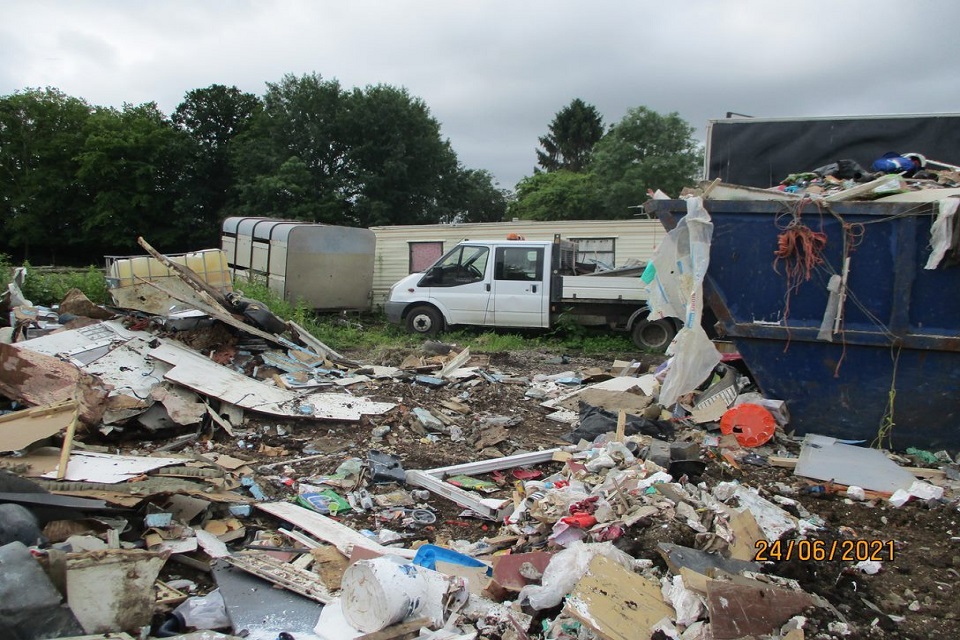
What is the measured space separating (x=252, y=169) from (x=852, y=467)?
2957 centimetres

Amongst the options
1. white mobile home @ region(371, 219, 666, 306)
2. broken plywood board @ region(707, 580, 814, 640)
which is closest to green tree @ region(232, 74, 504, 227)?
white mobile home @ region(371, 219, 666, 306)

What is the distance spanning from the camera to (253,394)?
5941 millimetres

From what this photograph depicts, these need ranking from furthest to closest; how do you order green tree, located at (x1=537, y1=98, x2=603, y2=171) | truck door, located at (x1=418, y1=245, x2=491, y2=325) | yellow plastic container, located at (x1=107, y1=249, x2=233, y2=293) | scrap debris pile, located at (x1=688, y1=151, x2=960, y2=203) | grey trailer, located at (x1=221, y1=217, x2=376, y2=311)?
green tree, located at (x1=537, y1=98, x2=603, y2=171) → grey trailer, located at (x1=221, y1=217, x2=376, y2=311) → truck door, located at (x1=418, y1=245, x2=491, y2=325) → yellow plastic container, located at (x1=107, y1=249, x2=233, y2=293) → scrap debris pile, located at (x1=688, y1=151, x2=960, y2=203)

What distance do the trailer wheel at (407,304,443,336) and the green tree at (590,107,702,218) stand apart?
2130 centimetres

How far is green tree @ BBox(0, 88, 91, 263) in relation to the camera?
3306cm

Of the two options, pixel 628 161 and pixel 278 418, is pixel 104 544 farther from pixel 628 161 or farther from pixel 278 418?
pixel 628 161

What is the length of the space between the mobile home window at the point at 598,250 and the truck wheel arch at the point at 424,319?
4047 millimetres

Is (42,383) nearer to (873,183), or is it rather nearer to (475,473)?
(475,473)

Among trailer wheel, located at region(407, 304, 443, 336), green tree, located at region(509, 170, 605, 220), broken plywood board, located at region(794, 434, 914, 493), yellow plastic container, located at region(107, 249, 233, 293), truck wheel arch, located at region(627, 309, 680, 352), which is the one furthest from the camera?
green tree, located at region(509, 170, 605, 220)

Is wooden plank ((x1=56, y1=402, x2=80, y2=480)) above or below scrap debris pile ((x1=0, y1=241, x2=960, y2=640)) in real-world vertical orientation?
above

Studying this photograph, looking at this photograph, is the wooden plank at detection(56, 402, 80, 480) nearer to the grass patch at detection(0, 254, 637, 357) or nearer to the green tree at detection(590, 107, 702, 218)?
the grass patch at detection(0, 254, 637, 357)

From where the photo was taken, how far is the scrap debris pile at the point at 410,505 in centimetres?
262

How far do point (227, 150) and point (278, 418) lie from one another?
31089mm
